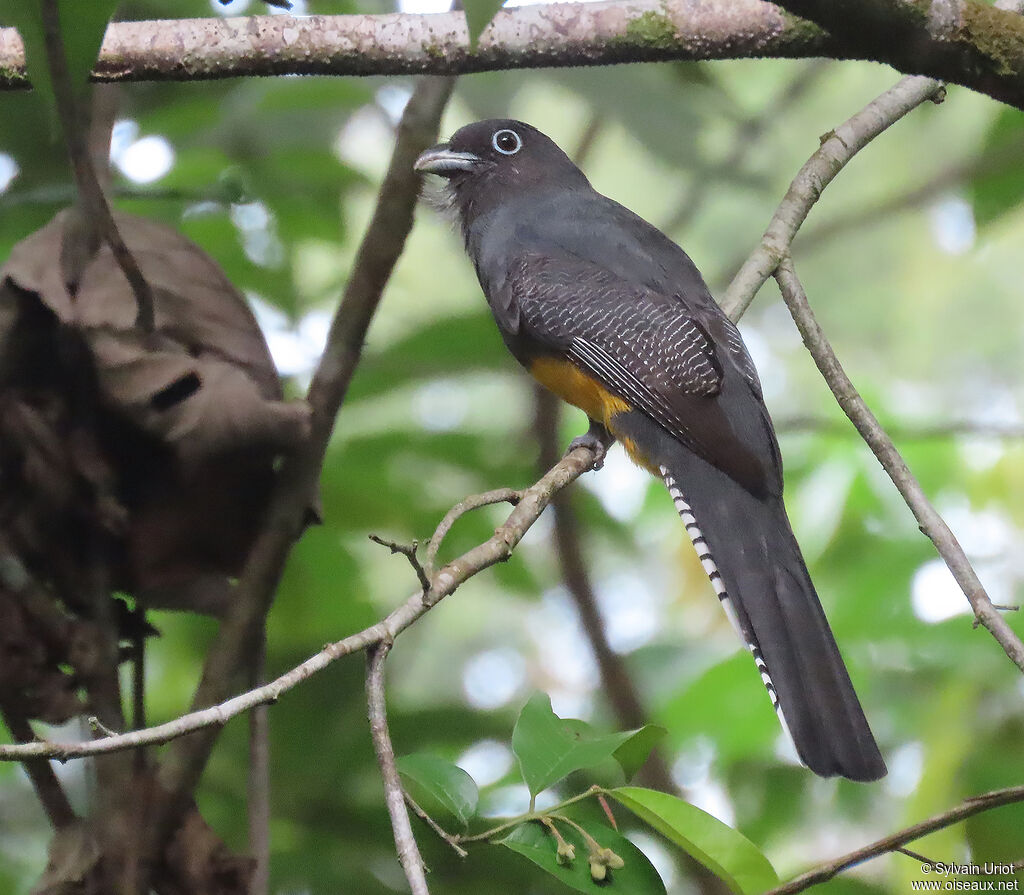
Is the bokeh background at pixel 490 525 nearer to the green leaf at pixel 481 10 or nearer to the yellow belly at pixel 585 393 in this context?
the yellow belly at pixel 585 393

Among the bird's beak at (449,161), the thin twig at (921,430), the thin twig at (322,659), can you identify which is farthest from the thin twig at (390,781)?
the bird's beak at (449,161)

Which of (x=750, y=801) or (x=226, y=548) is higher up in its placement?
(x=226, y=548)

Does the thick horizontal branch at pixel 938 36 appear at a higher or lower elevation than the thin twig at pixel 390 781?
higher

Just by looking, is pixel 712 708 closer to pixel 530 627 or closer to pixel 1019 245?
pixel 530 627

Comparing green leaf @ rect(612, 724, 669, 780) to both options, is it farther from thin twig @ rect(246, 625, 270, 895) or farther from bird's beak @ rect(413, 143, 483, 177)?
bird's beak @ rect(413, 143, 483, 177)

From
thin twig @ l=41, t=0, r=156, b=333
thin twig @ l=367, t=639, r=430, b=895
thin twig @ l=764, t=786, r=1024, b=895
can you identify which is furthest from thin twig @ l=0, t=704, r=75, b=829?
thin twig @ l=764, t=786, r=1024, b=895

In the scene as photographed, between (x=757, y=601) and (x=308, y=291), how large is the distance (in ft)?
6.29

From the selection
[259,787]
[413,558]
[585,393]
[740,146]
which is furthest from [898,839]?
[740,146]

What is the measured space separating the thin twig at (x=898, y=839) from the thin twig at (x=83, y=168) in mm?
1510

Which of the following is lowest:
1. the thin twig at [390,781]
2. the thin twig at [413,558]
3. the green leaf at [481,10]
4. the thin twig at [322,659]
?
the thin twig at [390,781]

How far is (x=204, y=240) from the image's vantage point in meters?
3.35

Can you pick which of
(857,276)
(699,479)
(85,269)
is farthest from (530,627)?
(85,269)

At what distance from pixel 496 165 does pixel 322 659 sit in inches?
117

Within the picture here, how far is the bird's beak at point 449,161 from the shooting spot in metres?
3.97
